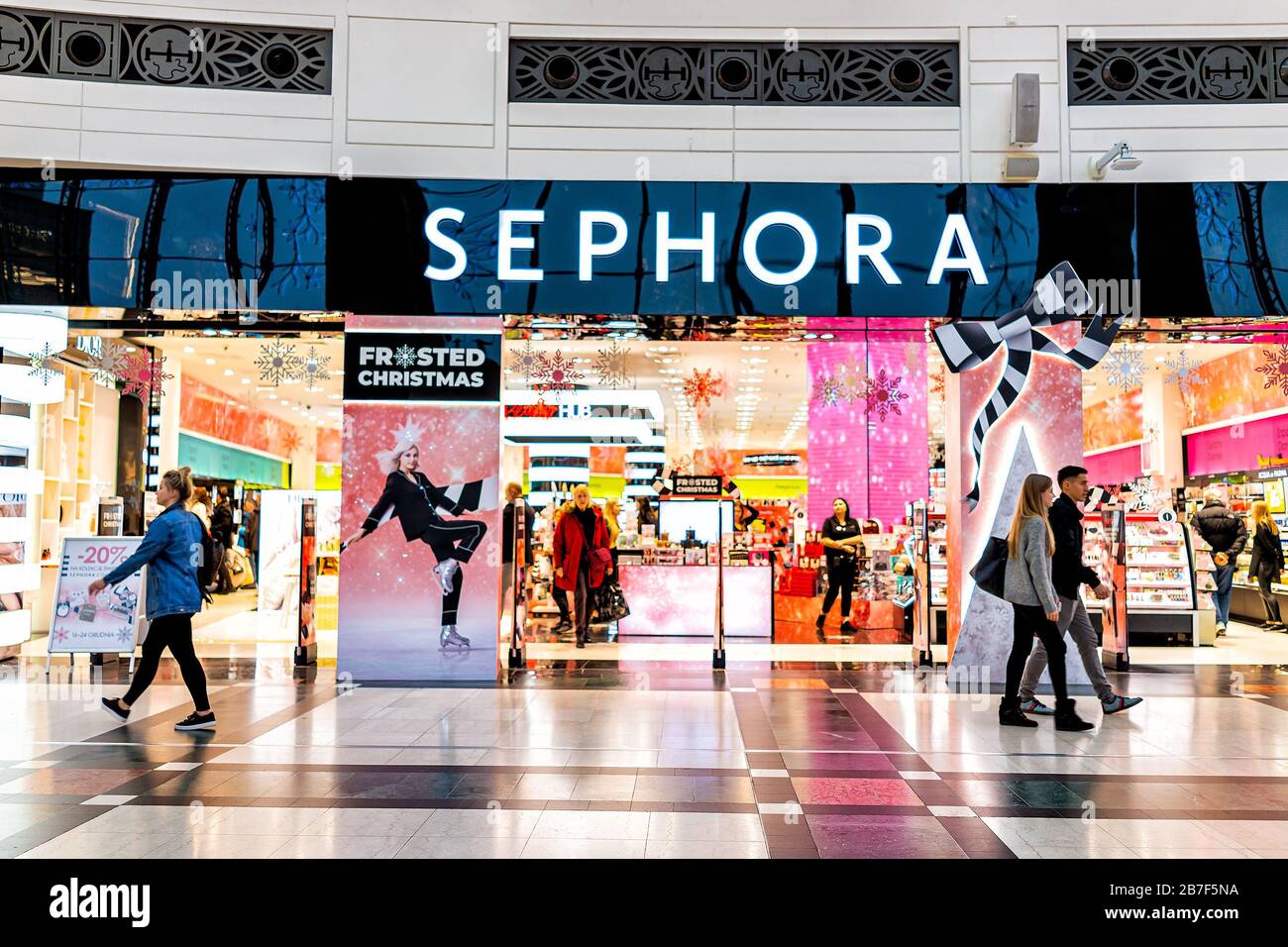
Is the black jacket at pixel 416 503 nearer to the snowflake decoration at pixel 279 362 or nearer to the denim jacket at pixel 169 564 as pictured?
the denim jacket at pixel 169 564

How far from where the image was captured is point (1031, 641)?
5754 millimetres

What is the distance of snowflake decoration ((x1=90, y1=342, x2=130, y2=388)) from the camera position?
9.28 meters

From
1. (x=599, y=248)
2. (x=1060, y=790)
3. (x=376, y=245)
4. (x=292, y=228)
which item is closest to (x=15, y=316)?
(x=292, y=228)

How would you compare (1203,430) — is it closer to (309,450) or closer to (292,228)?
(292,228)

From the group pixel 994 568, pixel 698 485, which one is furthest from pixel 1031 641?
pixel 698 485

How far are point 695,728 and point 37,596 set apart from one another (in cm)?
763

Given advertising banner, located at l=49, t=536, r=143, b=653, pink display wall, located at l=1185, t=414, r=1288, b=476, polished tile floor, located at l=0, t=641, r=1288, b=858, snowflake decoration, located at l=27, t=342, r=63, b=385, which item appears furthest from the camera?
pink display wall, located at l=1185, t=414, r=1288, b=476

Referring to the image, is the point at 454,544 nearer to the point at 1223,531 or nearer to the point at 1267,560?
the point at 1223,531

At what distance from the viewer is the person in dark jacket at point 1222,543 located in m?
10.7

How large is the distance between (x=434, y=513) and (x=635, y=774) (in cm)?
330

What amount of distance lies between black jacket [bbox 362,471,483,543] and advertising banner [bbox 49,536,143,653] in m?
1.81

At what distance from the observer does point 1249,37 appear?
291 inches

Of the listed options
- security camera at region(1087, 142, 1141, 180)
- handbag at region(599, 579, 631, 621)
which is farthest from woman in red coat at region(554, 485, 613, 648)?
security camera at region(1087, 142, 1141, 180)

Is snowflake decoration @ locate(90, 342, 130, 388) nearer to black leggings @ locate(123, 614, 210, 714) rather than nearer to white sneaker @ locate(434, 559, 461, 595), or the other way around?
white sneaker @ locate(434, 559, 461, 595)
